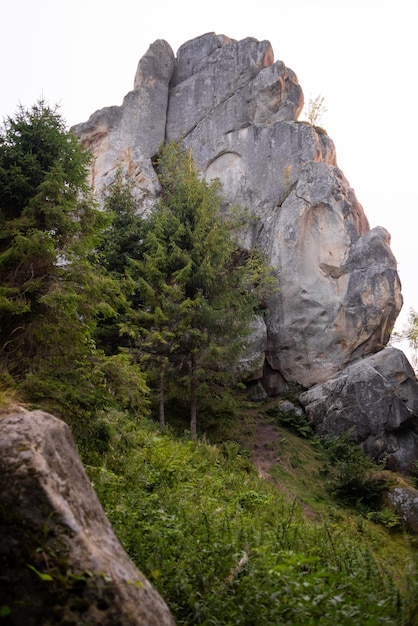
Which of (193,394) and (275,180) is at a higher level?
(275,180)

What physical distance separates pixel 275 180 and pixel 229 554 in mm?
22541

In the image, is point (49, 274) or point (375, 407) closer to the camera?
point (49, 274)

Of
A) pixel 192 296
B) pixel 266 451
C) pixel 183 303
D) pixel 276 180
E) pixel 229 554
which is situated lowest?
pixel 266 451

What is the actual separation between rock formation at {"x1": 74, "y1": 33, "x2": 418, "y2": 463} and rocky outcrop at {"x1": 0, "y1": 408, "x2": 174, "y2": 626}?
59.4ft

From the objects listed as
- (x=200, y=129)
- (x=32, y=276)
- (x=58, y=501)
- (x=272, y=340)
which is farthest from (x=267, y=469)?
(x=200, y=129)

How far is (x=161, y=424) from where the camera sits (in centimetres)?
1413

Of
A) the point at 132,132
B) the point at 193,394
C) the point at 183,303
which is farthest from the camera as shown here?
the point at 132,132

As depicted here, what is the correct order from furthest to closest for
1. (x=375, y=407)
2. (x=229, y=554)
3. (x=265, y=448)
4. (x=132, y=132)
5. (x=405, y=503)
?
(x=132, y=132)
(x=375, y=407)
(x=265, y=448)
(x=405, y=503)
(x=229, y=554)

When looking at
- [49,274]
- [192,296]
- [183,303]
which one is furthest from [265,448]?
[49,274]

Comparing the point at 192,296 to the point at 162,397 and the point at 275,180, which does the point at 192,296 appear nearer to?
the point at 162,397

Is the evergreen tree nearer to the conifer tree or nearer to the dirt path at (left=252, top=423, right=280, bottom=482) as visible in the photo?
the conifer tree

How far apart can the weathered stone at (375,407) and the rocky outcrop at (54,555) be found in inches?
644

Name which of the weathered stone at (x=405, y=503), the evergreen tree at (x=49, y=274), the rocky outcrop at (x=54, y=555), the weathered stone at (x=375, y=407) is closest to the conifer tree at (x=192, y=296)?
the evergreen tree at (x=49, y=274)

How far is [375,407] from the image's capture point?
61.7 feet
